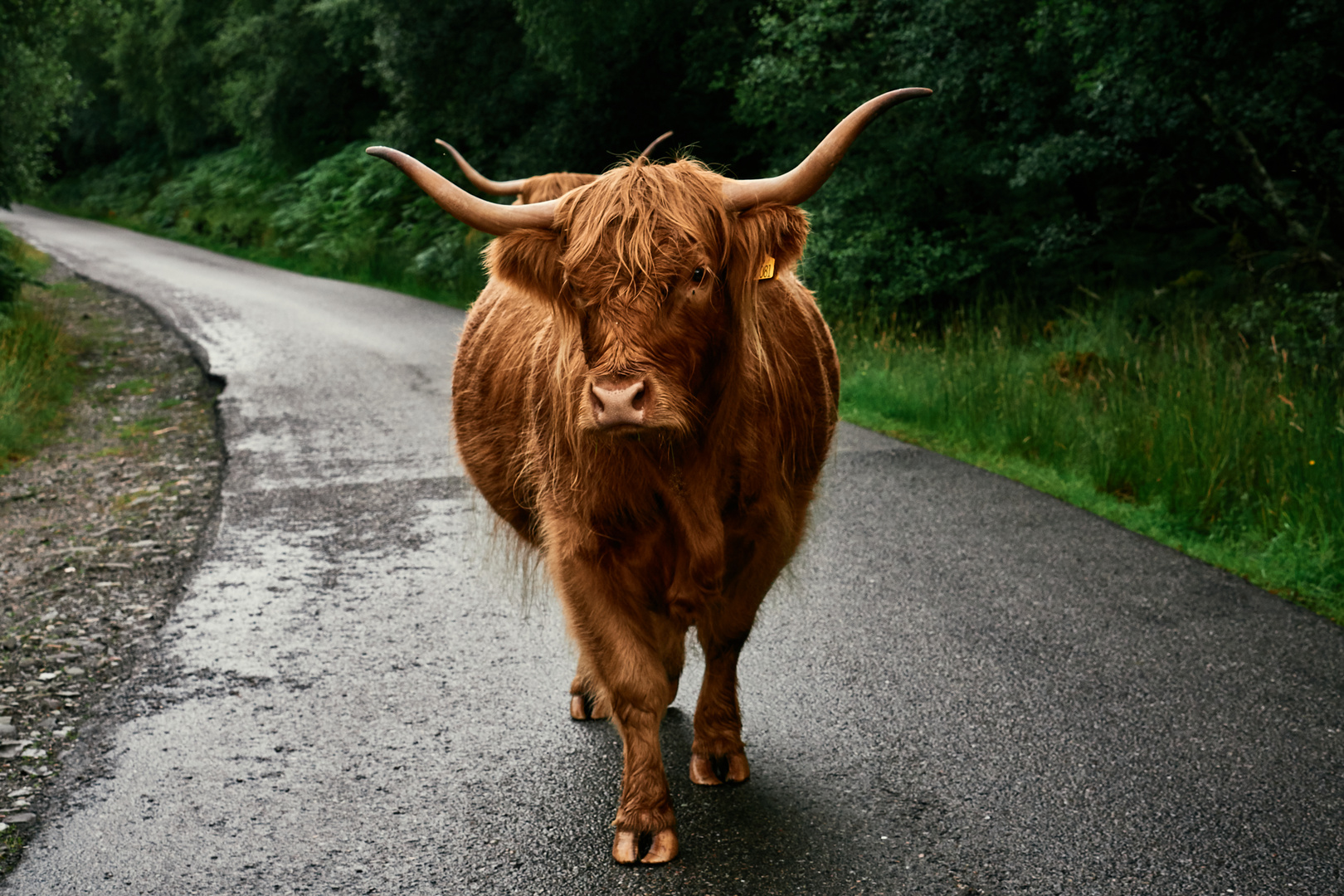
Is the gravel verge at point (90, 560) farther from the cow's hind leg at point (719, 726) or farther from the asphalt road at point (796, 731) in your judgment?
the cow's hind leg at point (719, 726)

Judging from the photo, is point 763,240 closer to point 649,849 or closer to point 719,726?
point 719,726

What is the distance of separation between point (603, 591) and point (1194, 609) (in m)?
2.80

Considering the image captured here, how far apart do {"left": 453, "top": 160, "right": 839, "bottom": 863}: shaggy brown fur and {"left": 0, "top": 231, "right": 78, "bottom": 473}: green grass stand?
229 inches

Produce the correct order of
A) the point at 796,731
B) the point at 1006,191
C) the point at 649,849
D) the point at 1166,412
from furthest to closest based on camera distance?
the point at 1006,191
the point at 1166,412
the point at 796,731
the point at 649,849

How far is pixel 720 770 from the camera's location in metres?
3.35

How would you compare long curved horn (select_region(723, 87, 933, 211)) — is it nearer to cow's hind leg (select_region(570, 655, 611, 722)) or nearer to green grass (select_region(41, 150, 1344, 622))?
Answer: cow's hind leg (select_region(570, 655, 611, 722))

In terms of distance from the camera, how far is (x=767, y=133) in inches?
616

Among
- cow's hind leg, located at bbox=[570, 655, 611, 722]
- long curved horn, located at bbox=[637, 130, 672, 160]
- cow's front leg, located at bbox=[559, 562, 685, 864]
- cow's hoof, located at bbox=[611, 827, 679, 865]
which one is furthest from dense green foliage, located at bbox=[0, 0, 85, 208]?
cow's hoof, located at bbox=[611, 827, 679, 865]

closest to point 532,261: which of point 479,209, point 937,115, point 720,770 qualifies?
point 479,209

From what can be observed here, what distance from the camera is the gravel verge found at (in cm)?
351

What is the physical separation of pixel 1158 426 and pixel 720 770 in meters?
4.28

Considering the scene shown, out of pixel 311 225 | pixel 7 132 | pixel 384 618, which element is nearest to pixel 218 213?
pixel 311 225

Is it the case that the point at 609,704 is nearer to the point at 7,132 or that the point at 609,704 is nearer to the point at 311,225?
the point at 7,132

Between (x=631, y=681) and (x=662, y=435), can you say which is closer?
(x=662, y=435)
